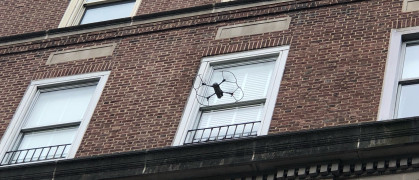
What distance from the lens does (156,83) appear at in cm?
1866

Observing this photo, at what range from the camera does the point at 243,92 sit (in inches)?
708

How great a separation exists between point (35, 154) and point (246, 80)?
3989mm

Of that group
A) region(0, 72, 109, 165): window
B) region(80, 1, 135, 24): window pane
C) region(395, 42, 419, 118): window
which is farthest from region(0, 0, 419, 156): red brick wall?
region(80, 1, 135, 24): window pane

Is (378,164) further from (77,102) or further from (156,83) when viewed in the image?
(77,102)

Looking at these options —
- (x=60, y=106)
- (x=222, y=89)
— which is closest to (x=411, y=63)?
(x=222, y=89)

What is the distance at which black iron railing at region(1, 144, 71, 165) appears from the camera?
18.2 meters

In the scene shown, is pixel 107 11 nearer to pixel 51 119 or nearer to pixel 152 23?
pixel 152 23

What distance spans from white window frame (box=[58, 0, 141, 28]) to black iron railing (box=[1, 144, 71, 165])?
12.0 feet

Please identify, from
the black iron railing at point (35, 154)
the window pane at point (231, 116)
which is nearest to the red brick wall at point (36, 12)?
the window pane at point (231, 116)

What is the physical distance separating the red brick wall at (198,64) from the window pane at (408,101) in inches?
15.3

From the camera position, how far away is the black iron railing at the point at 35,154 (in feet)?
59.9

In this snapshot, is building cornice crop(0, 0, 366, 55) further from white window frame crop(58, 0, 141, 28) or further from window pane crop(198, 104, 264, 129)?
window pane crop(198, 104, 264, 129)

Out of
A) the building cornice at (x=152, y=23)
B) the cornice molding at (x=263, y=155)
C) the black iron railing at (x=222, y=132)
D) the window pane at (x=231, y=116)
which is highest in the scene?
the building cornice at (x=152, y=23)

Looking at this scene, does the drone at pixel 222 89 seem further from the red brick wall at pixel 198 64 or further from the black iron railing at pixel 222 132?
the black iron railing at pixel 222 132
